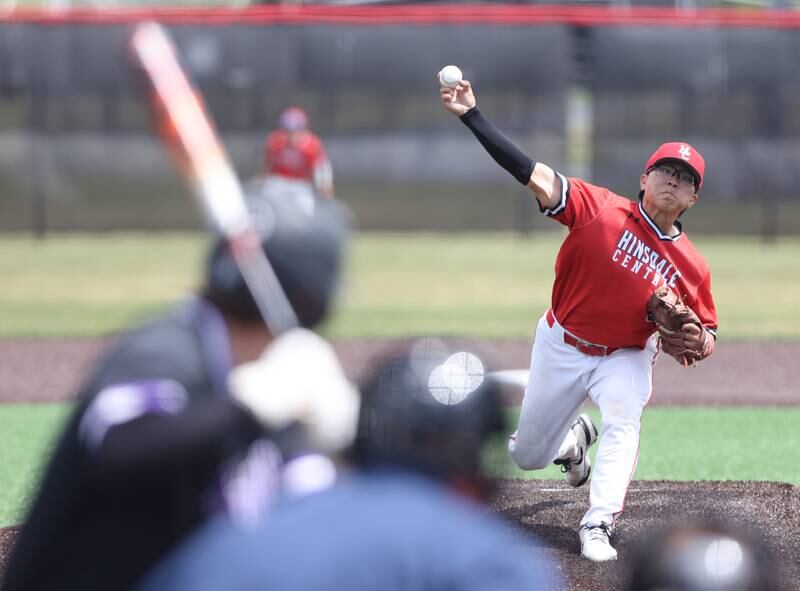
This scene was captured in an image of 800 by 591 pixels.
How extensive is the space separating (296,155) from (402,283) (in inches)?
74.6

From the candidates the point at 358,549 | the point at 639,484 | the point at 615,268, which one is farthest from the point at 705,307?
the point at 358,549

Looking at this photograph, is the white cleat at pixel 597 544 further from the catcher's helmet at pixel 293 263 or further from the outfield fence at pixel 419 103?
the outfield fence at pixel 419 103

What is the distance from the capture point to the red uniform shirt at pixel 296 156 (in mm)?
14680

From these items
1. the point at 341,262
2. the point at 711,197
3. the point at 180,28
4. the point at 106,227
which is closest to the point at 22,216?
the point at 106,227

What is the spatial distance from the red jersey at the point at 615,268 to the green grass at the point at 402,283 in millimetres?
4941

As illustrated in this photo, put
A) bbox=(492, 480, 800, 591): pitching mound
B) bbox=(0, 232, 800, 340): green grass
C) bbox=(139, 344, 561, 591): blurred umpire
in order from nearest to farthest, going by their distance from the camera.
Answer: bbox=(139, 344, 561, 591): blurred umpire
bbox=(492, 480, 800, 591): pitching mound
bbox=(0, 232, 800, 340): green grass

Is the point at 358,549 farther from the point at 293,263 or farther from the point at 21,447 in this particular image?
the point at 21,447

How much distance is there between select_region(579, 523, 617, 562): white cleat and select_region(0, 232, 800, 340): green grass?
5.21 m

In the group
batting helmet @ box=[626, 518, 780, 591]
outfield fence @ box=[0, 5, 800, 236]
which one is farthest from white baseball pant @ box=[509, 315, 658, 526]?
outfield fence @ box=[0, 5, 800, 236]

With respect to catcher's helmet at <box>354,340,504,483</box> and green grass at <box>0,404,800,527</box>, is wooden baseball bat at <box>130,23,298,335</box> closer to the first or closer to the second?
catcher's helmet at <box>354,340,504,483</box>

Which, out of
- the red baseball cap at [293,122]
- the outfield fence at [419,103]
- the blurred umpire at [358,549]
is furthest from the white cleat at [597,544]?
the outfield fence at [419,103]

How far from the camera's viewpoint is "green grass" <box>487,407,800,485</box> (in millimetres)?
7066

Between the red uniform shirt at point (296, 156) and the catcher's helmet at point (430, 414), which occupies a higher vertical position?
the catcher's helmet at point (430, 414)

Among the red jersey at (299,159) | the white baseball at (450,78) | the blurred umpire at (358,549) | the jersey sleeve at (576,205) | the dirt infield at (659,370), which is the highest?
the blurred umpire at (358,549)
